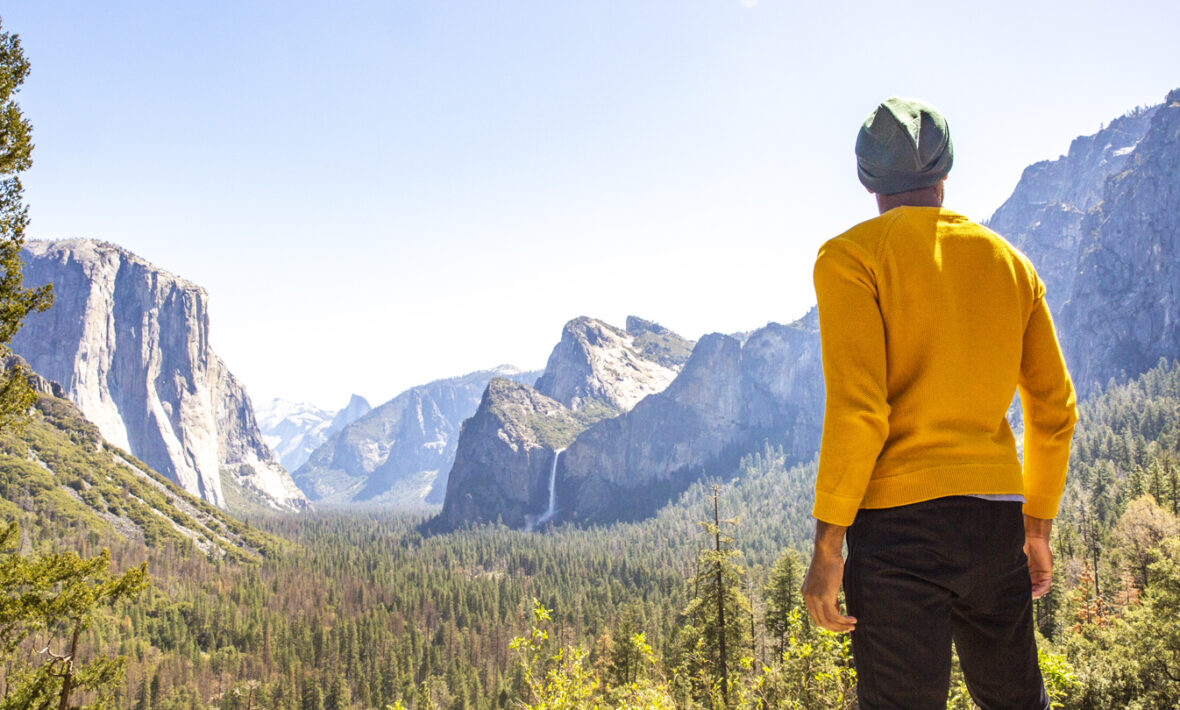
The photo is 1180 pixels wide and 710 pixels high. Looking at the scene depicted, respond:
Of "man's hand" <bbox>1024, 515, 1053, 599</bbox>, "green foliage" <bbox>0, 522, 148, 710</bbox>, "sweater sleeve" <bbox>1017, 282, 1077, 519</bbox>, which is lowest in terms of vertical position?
"green foliage" <bbox>0, 522, 148, 710</bbox>

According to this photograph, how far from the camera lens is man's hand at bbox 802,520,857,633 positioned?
2.33 meters

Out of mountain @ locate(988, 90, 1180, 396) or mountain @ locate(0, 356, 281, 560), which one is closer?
mountain @ locate(0, 356, 281, 560)

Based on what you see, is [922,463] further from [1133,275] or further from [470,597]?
[1133,275]

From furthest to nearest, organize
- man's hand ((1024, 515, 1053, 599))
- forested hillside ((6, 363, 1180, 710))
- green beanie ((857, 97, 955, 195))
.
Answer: forested hillside ((6, 363, 1180, 710))
man's hand ((1024, 515, 1053, 599))
green beanie ((857, 97, 955, 195))

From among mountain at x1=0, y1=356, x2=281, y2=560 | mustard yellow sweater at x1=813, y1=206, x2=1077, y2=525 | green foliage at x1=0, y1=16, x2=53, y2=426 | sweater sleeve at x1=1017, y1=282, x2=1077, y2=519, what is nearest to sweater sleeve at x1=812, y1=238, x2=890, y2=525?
mustard yellow sweater at x1=813, y1=206, x2=1077, y2=525

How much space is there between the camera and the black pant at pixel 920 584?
2.31 meters

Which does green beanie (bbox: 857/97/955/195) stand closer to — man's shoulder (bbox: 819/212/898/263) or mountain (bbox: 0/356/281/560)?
man's shoulder (bbox: 819/212/898/263)

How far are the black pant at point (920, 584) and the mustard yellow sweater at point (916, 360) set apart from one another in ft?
0.31

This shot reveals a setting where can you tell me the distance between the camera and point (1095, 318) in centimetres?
17200

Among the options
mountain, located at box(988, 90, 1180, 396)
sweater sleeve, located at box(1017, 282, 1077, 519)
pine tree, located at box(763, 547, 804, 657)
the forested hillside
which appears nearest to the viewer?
sweater sleeve, located at box(1017, 282, 1077, 519)

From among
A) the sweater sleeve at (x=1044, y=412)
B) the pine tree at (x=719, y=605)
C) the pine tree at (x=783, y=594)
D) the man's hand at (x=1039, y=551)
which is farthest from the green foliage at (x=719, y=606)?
the sweater sleeve at (x=1044, y=412)

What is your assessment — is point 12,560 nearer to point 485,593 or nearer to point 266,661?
point 266,661

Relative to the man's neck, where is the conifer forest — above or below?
below

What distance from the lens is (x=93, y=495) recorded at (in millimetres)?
135000
